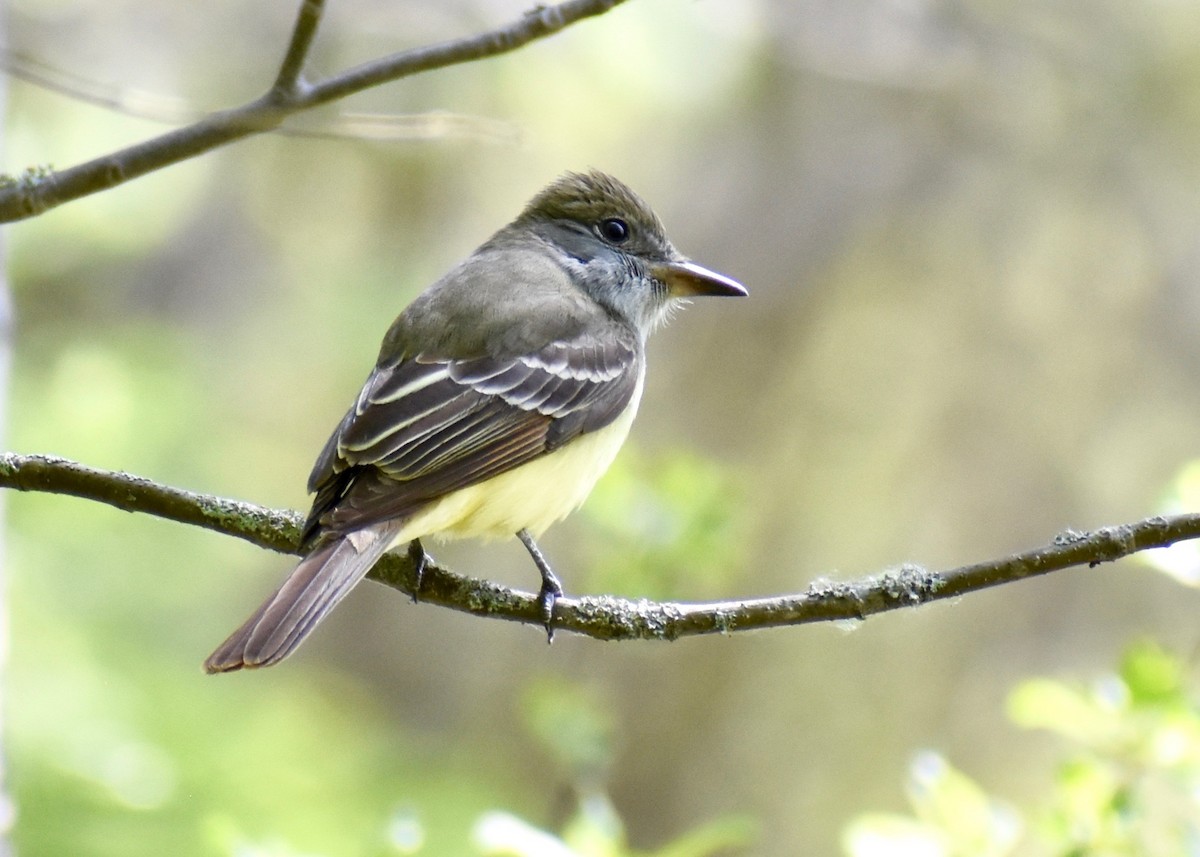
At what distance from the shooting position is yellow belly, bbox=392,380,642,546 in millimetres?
3676

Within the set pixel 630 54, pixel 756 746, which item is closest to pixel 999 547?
pixel 756 746

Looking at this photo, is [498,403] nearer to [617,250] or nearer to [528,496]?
[528,496]

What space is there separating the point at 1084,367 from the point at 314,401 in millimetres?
5044

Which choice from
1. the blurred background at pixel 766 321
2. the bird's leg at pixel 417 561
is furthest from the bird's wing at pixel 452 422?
the blurred background at pixel 766 321

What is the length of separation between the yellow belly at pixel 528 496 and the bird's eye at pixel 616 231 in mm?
888

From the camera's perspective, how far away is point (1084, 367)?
858cm

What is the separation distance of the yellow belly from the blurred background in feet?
9.46

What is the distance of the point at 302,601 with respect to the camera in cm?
310

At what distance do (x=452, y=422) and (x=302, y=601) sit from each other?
2.75 feet

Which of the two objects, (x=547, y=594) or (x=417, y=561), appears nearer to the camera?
(x=547, y=594)

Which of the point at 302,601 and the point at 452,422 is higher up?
the point at 452,422

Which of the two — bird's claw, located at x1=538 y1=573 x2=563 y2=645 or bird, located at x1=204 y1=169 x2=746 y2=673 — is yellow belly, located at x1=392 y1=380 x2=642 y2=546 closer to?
bird, located at x1=204 y1=169 x2=746 y2=673

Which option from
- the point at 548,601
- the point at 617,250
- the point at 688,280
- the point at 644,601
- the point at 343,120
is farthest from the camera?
the point at 617,250

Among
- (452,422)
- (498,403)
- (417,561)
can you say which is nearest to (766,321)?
(498,403)
